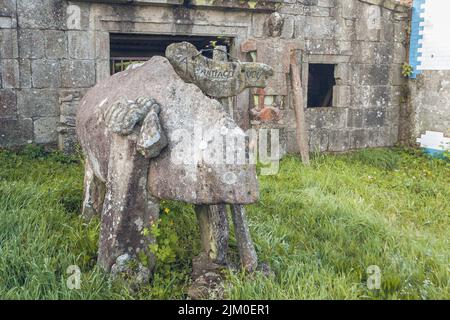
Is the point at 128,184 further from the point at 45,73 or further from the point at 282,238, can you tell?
the point at 45,73

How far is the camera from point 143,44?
29.4ft

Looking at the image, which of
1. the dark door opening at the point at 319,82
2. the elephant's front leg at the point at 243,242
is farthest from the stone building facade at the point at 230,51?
the elephant's front leg at the point at 243,242

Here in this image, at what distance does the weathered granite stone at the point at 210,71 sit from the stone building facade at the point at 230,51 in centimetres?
381

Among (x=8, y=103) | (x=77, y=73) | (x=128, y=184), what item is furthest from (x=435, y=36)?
(x=128, y=184)

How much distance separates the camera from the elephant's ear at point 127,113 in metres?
2.94

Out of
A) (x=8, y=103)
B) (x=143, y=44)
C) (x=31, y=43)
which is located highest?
(x=143, y=44)

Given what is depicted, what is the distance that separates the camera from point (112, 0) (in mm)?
6434

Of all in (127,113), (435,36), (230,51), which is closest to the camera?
(127,113)

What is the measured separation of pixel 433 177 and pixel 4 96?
20.1ft

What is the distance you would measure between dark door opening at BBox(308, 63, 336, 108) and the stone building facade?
4.94 feet

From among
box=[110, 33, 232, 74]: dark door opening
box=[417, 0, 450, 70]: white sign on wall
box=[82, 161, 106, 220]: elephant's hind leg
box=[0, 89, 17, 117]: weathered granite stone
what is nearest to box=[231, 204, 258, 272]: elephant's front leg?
box=[82, 161, 106, 220]: elephant's hind leg

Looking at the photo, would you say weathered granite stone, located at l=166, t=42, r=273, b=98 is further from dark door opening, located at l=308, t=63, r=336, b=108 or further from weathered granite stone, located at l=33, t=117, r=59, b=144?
dark door opening, located at l=308, t=63, r=336, b=108

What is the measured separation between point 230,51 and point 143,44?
2066mm
